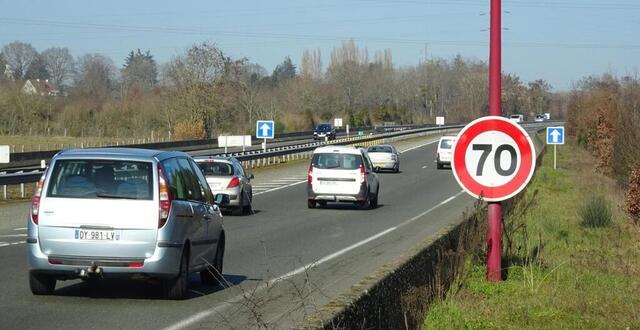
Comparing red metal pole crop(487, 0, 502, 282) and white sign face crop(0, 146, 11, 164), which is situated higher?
red metal pole crop(487, 0, 502, 282)

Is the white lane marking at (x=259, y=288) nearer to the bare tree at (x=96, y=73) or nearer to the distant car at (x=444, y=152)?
the distant car at (x=444, y=152)

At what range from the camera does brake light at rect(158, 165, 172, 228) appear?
1073 centimetres

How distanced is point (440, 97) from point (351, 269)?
157 metres

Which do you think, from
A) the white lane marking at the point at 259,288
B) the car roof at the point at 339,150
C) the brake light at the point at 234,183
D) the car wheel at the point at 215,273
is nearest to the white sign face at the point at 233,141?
the car roof at the point at 339,150

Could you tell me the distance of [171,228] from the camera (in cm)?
1078

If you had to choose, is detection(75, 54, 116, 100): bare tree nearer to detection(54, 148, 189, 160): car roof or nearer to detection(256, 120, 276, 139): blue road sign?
detection(256, 120, 276, 139): blue road sign

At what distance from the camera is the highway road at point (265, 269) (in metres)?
9.52

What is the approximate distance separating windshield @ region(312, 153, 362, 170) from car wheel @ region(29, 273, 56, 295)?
18.6m

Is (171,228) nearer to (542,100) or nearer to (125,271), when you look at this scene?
(125,271)

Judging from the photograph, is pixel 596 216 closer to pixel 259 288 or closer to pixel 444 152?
pixel 259 288

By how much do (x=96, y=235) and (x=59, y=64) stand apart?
17315 centimetres

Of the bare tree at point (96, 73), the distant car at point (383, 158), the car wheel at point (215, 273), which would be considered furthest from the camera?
the bare tree at point (96, 73)

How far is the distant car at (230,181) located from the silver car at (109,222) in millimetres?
14962

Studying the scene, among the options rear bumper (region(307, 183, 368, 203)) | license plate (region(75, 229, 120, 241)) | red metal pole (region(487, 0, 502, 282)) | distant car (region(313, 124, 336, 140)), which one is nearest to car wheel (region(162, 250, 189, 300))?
license plate (region(75, 229, 120, 241))
